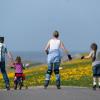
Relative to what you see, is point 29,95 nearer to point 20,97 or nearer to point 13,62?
point 20,97

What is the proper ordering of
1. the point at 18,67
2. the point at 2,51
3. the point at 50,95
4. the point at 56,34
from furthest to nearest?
1. the point at 18,67
2. the point at 2,51
3. the point at 56,34
4. the point at 50,95

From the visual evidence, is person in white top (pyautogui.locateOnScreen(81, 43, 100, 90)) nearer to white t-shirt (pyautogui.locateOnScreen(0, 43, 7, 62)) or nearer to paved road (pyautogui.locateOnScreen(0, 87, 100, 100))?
paved road (pyautogui.locateOnScreen(0, 87, 100, 100))

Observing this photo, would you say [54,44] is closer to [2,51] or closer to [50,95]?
[2,51]

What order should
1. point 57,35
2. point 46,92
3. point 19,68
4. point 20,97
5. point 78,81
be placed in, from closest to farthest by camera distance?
point 20,97 < point 46,92 < point 57,35 < point 19,68 < point 78,81

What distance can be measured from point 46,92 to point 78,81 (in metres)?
7.59

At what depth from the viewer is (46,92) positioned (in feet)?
63.5

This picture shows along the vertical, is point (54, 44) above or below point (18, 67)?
above

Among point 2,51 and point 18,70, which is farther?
point 18,70

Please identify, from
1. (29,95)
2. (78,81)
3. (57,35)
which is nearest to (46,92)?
(29,95)

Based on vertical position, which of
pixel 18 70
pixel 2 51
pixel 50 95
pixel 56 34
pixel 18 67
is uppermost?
pixel 56 34

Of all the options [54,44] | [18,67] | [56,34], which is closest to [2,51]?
[18,67]

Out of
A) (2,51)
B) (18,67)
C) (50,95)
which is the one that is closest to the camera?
(50,95)

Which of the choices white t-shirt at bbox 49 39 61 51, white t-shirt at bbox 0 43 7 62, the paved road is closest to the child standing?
white t-shirt at bbox 0 43 7 62

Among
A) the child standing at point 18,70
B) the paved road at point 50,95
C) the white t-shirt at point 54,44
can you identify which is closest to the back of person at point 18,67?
the child standing at point 18,70
